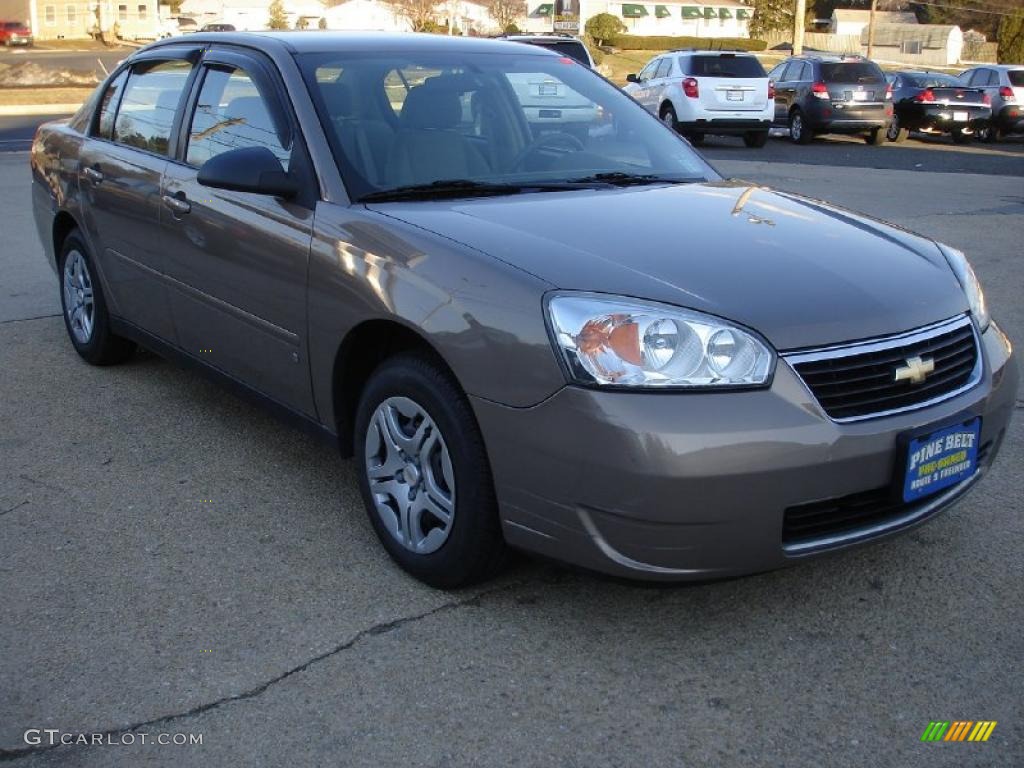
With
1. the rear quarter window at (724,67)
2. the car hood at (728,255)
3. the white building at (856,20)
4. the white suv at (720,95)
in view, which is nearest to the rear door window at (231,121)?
the car hood at (728,255)

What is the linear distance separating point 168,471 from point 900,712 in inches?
113

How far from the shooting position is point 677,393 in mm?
2949

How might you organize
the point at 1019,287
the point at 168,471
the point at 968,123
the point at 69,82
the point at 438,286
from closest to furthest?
1. the point at 438,286
2. the point at 168,471
3. the point at 1019,287
4. the point at 968,123
5. the point at 69,82

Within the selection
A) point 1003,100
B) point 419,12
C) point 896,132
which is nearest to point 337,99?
point 896,132

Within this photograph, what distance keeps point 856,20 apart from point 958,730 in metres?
100.0

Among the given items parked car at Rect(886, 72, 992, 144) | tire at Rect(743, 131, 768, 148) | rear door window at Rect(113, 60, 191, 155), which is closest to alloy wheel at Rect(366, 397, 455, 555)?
rear door window at Rect(113, 60, 191, 155)

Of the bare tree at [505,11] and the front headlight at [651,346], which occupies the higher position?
the bare tree at [505,11]

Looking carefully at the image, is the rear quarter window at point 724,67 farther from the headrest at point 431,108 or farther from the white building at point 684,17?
the white building at point 684,17

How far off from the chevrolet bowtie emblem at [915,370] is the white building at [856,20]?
91804 millimetres

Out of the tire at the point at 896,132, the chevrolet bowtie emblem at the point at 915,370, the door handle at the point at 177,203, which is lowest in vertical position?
the tire at the point at 896,132

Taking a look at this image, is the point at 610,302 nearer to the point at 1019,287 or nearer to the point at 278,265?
the point at 278,265

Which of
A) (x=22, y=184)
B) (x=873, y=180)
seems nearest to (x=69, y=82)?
(x=22, y=184)

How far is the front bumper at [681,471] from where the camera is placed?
9.52 ft

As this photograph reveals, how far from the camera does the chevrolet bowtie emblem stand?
3.18m
